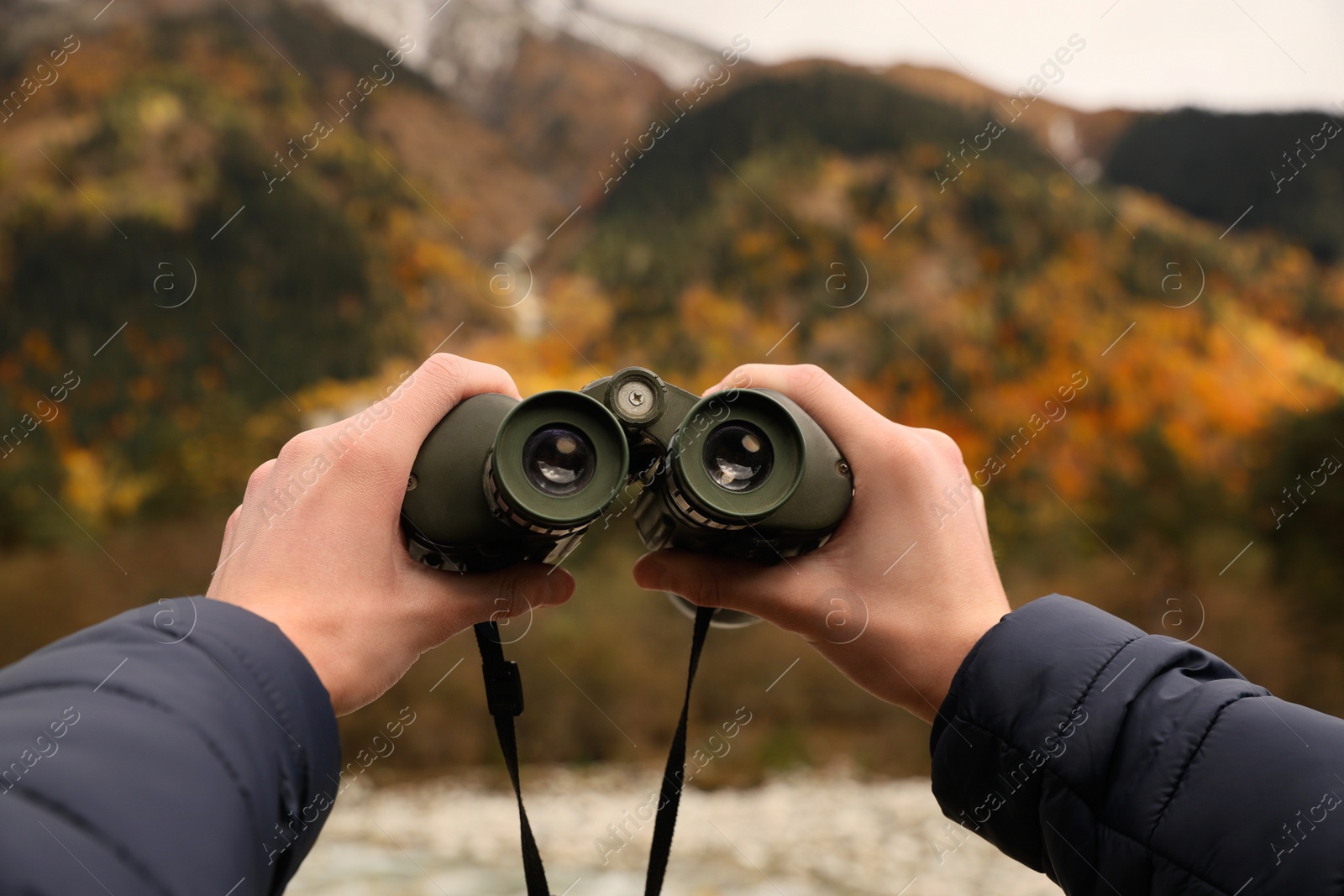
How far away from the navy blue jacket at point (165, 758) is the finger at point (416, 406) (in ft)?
1.61

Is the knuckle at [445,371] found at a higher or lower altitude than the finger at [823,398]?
lower

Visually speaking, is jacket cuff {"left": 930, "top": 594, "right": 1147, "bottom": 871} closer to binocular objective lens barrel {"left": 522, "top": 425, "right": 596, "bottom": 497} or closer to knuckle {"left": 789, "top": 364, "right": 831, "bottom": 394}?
knuckle {"left": 789, "top": 364, "right": 831, "bottom": 394}

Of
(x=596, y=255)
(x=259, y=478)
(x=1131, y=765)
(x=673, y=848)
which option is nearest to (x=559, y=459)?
(x=259, y=478)

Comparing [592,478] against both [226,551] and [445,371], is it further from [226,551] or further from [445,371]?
[226,551]

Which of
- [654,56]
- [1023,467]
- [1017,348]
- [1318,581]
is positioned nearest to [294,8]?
[654,56]

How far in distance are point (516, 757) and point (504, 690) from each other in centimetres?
13

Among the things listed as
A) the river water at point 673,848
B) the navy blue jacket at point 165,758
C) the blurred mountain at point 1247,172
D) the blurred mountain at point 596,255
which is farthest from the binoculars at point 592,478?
the blurred mountain at point 1247,172

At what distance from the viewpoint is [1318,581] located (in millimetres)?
13594

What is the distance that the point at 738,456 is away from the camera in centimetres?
178

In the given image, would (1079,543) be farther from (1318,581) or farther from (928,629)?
(928,629)

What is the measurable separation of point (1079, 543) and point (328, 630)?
25255mm

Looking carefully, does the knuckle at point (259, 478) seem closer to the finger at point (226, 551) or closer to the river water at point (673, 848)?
the finger at point (226, 551)

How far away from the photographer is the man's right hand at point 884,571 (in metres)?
1.58

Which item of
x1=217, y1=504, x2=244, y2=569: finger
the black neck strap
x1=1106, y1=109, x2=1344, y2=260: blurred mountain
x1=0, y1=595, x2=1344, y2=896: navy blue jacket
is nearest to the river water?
the black neck strap
